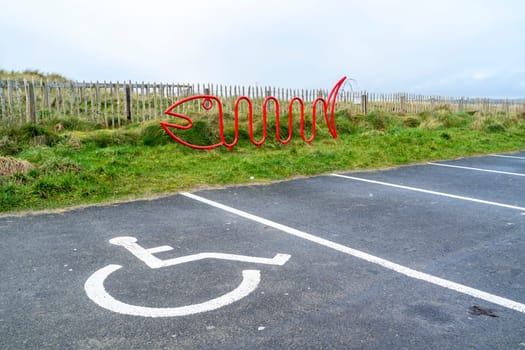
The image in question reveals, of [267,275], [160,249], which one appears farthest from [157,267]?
Answer: [267,275]

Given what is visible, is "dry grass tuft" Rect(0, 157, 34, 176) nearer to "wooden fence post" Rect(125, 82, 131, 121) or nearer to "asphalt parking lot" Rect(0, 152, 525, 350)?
"asphalt parking lot" Rect(0, 152, 525, 350)

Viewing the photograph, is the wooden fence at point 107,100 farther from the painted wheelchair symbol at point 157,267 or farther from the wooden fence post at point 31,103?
the painted wheelchair symbol at point 157,267

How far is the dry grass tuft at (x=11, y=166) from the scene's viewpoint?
7395mm

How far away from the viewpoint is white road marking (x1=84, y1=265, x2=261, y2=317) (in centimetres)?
303

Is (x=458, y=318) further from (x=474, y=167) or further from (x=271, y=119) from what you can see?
(x=271, y=119)

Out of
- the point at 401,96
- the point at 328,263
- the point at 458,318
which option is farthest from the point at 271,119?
the point at 401,96

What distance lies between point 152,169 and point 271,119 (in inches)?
261

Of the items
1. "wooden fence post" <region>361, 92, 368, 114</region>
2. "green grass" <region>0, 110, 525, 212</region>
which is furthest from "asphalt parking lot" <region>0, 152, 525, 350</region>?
"wooden fence post" <region>361, 92, 368, 114</region>

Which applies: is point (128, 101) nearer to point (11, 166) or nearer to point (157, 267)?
point (11, 166)

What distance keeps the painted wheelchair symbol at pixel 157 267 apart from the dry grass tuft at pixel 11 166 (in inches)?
152

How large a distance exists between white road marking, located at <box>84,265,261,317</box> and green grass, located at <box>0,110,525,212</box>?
3.09m

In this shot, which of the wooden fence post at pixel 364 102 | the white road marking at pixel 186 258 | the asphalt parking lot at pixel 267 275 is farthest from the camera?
the wooden fence post at pixel 364 102

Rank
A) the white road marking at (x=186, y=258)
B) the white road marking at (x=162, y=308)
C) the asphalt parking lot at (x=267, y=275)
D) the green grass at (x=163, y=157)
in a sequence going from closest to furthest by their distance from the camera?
the asphalt parking lot at (x=267, y=275) → the white road marking at (x=162, y=308) → the white road marking at (x=186, y=258) → the green grass at (x=163, y=157)

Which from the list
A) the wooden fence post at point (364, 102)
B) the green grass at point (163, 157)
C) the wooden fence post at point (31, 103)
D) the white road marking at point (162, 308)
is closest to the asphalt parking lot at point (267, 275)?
the white road marking at point (162, 308)
